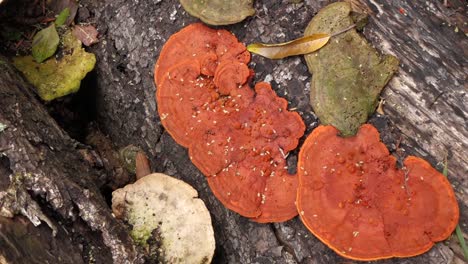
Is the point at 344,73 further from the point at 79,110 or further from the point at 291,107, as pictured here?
the point at 79,110

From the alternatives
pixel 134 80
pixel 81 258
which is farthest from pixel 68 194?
pixel 134 80

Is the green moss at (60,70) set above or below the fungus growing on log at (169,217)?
above

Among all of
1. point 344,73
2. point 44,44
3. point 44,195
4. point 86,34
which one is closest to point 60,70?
point 44,44

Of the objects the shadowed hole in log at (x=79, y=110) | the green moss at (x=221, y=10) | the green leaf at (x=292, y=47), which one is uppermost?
the green moss at (x=221, y=10)

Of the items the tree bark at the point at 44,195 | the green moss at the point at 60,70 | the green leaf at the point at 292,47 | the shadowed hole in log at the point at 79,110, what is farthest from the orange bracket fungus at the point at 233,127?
the shadowed hole in log at the point at 79,110

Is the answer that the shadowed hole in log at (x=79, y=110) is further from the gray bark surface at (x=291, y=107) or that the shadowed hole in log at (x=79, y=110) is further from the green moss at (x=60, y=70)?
the gray bark surface at (x=291, y=107)

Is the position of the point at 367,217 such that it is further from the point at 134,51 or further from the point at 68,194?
the point at 134,51
